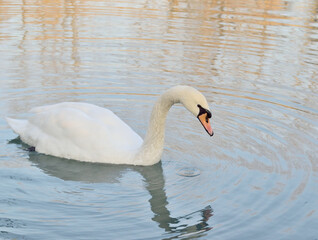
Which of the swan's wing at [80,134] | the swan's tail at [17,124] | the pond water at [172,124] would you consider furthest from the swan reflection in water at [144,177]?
the swan's tail at [17,124]

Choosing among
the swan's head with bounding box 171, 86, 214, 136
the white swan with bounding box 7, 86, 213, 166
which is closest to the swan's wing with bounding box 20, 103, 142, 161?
the white swan with bounding box 7, 86, 213, 166

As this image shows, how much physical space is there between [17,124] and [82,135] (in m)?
1.22

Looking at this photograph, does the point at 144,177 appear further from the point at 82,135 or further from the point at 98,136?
the point at 82,135

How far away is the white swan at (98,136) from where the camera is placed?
741 centimetres

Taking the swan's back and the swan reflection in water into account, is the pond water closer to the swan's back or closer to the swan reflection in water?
the swan reflection in water

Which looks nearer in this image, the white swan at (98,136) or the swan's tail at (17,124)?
the white swan at (98,136)

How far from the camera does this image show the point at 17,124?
8234 millimetres

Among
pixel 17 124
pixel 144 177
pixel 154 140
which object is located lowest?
pixel 144 177

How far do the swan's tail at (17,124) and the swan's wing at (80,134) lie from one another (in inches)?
6.3

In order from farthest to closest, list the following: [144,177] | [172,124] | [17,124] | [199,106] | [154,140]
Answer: [172,124] < [17,124] < [154,140] < [144,177] < [199,106]

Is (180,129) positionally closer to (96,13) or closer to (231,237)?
(231,237)

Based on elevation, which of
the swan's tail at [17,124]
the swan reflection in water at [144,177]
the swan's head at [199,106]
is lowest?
the swan reflection in water at [144,177]

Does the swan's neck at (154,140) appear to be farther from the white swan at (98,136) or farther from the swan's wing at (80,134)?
the swan's wing at (80,134)

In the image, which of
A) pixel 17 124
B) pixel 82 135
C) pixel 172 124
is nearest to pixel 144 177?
pixel 82 135
